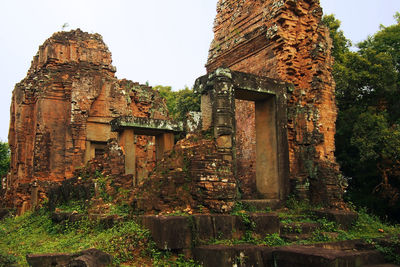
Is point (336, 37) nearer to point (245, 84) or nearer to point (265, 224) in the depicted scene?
point (245, 84)

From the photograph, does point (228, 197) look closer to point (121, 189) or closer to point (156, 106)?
point (121, 189)

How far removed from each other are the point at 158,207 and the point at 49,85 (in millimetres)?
10007

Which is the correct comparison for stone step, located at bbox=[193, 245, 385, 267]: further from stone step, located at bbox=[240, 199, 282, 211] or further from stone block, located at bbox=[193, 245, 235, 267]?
stone step, located at bbox=[240, 199, 282, 211]

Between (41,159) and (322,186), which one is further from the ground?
(41,159)

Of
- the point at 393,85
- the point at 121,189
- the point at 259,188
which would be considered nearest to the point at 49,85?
the point at 121,189

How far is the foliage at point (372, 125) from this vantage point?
13.8 meters

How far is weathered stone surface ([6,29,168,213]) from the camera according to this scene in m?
14.0

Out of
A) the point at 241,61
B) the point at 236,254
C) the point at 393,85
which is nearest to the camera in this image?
the point at 236,254

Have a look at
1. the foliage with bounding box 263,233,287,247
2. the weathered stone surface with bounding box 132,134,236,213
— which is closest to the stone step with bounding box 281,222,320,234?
the foliage with bounding box 263,233,287,247

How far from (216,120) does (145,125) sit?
183 inches

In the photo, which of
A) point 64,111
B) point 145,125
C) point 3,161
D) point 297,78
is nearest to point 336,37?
point 297,78

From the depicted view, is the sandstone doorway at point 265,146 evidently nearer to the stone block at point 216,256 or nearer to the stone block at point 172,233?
the stone block at point 172,233

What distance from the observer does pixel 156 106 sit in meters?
17.5

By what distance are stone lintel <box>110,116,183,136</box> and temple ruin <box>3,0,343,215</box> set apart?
34 mm
